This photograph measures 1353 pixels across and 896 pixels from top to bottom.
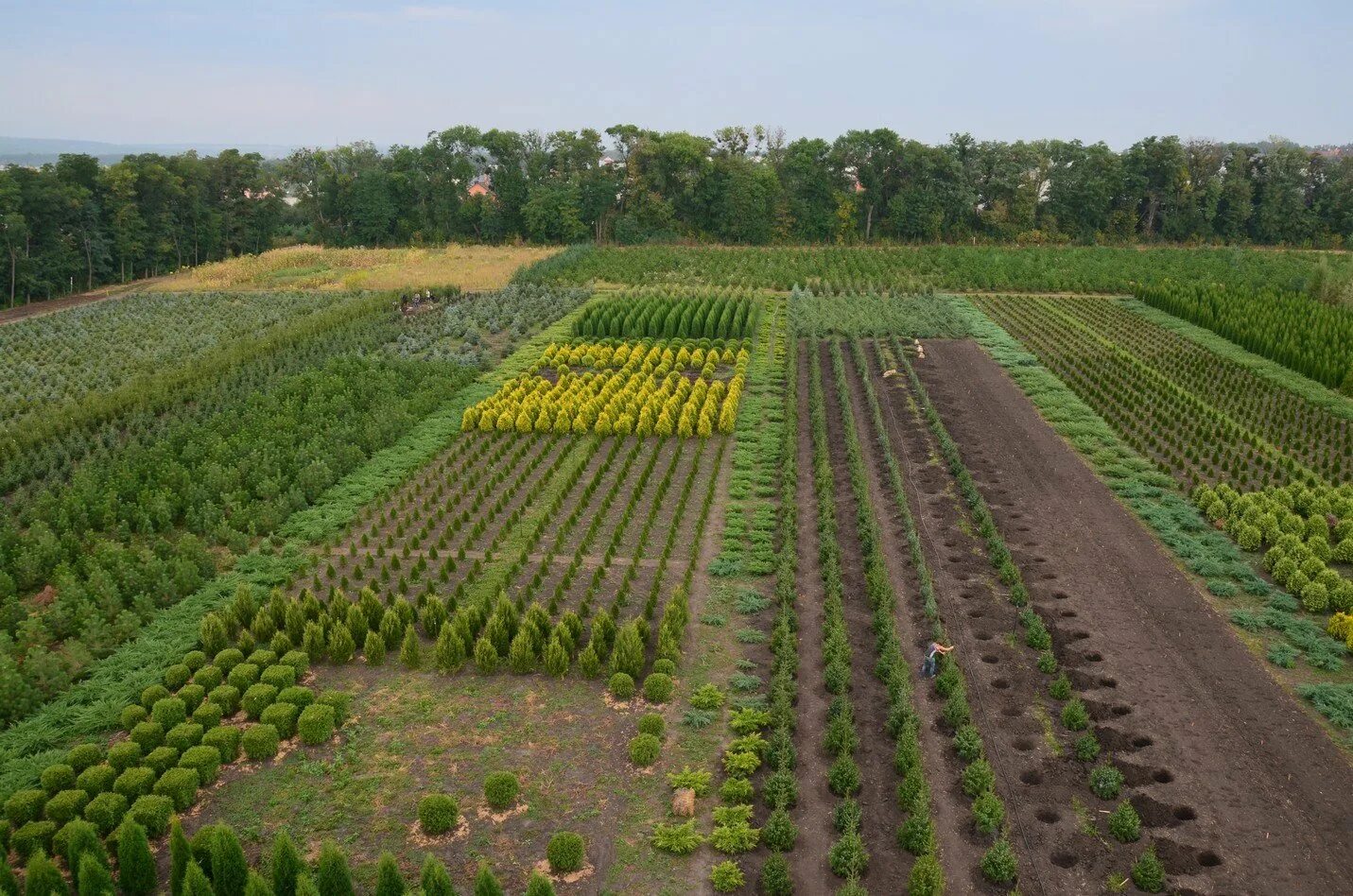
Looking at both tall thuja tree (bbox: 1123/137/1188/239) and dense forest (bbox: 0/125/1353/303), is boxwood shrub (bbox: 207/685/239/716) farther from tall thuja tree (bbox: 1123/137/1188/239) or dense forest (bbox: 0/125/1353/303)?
tall thuja tree (bbox: 1123/137/1188/239)

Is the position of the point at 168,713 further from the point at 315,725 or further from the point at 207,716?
the point at 315,725

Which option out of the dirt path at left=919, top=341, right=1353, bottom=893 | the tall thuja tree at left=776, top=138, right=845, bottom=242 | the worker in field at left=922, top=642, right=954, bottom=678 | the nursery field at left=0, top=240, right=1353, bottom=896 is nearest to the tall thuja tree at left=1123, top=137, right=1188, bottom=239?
the tall thuja tree at left=776, top=138, right=845, bottom=242

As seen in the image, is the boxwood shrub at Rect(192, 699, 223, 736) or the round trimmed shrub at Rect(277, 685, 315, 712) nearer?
the boxwood shrub at Rect(192, 699, 223, 736)

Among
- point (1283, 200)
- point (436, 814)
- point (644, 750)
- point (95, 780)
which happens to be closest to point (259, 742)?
point (95, 780)

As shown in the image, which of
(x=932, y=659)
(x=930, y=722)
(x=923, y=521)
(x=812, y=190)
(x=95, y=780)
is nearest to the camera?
(x=95, y=780)

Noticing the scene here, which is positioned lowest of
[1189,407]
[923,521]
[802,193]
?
[923,521]
